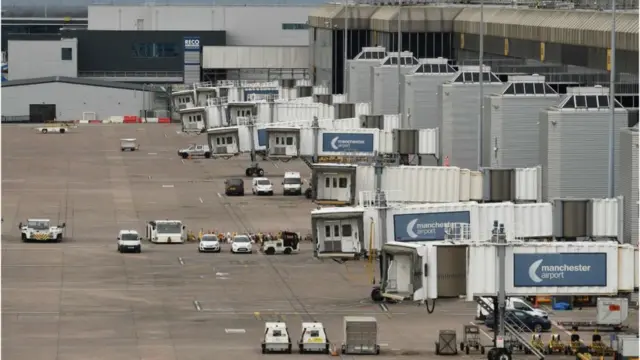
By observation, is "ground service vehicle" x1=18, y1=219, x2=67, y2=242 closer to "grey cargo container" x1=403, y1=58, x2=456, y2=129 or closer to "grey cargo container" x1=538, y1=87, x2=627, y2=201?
"grey cargo container" x1=538, y1=87, x2=627, y2=201

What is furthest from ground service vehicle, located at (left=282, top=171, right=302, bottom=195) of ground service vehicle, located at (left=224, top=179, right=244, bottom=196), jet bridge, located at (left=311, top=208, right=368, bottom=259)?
jet bridge, located at (left=311, top=208, right=368, bottom=259)

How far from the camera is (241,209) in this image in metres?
145

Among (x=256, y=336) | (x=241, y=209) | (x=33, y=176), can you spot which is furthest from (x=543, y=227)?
(x=33, y=176)

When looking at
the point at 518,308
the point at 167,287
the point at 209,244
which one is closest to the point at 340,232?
the point at 167,287

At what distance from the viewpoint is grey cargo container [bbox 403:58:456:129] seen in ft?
507

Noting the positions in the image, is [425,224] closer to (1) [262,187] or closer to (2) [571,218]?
(2) [571,218]

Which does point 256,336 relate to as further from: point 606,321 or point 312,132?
point 312,132

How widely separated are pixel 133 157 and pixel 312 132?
50947 mm

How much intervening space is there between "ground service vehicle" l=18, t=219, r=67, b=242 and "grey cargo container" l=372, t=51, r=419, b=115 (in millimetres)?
60438

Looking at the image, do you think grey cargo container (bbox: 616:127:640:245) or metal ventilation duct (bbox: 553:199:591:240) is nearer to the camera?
metal ventilation duct (bbox: 553:199:591:240)

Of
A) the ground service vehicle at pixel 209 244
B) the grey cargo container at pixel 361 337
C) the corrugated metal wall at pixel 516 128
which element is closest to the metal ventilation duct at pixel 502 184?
the corrugated metal wall at pixel 516 128

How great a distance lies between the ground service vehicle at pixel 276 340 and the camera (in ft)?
255

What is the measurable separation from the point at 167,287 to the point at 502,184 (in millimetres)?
19812

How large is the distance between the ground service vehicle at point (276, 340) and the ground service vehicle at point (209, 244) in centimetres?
3947
